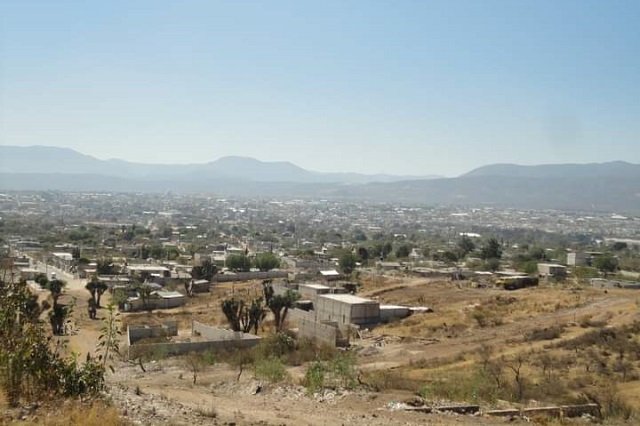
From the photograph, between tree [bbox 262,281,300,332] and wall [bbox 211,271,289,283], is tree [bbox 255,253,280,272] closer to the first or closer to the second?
wall [bbox 211,271,289,283]

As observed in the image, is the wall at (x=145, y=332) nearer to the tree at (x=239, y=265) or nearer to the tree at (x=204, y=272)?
the tree at (x=204, y=272)

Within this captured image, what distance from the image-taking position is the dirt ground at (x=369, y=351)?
12664 millimetres

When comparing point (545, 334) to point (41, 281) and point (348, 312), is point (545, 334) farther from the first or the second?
point (41, 281)

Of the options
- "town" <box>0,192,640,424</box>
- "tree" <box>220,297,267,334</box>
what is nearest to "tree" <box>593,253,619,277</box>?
"town" <box>0,192,640,424</box>

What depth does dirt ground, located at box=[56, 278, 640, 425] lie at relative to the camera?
12664 mm

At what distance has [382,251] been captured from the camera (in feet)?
265

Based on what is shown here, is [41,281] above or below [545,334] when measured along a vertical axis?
below

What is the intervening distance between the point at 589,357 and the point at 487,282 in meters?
25.8

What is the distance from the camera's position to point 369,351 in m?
24.1

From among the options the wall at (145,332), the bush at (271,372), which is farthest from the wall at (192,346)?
the bush at (271,372)

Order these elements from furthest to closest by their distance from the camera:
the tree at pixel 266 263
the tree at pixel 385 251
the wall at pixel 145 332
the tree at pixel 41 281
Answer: the tree at pixel 385 251 → the tree at pixel 266 263 → the tree at pixel 41 281 → the wall at pixel 145 332

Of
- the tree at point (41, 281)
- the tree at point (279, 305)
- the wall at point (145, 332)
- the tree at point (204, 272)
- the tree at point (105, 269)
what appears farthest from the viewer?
the tree at point (105, 269)

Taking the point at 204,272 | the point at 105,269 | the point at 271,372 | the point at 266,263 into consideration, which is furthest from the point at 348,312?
the point at 105,269

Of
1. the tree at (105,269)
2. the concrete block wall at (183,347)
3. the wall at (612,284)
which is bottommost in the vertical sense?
the tree at (105,269)
